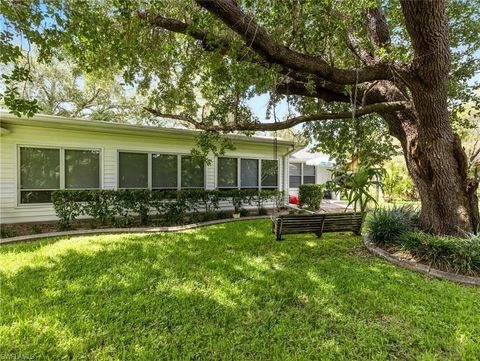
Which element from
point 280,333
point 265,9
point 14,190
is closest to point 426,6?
point 265,9

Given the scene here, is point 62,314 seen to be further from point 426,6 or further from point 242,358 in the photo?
point 426,6

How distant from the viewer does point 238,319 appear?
286 cm

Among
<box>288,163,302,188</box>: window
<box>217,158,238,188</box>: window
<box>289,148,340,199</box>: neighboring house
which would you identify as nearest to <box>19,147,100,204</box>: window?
<box>217,158,238,188</box>: window

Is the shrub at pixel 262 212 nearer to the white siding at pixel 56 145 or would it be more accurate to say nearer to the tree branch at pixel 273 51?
the white siding at pixel 56 145

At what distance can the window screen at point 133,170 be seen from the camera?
28.7 ft

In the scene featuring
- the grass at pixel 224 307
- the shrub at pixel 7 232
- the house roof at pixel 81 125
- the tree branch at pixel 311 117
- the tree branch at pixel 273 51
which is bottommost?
the grass at pixel 224 307

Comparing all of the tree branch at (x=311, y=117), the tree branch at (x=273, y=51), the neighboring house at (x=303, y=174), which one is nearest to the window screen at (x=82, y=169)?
the tree branch at (x=311, y=117)

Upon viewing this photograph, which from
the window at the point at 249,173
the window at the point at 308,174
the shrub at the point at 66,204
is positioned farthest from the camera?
the window at the point at 308,174

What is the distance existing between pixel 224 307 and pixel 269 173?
8.68 meters

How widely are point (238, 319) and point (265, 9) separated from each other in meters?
6.57

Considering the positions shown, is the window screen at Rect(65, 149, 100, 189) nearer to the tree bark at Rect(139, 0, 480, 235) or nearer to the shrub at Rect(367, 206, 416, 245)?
the tree bark at Rect(139, 0, 480, 235)

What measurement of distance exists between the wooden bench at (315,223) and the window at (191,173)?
15.8 feet

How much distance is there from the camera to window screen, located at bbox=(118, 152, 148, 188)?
873cm

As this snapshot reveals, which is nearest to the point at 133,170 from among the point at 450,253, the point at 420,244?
the point at 420,244
